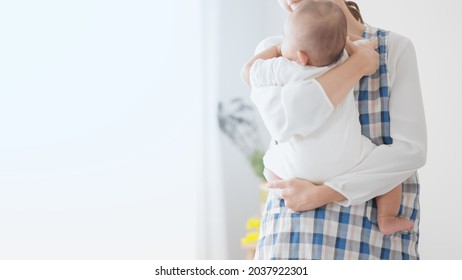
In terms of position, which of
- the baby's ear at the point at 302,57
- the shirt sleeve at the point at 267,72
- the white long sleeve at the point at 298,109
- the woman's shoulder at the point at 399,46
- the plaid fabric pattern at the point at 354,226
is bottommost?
the plaid fabric pattern at the point at 354,226

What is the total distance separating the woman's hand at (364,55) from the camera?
128 cm

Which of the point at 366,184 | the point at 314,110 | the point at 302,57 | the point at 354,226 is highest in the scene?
the point at 302,57

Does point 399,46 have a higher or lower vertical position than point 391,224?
higher

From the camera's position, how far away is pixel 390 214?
130cm

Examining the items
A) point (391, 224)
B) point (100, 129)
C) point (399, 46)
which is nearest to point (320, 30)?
point (399, 46)

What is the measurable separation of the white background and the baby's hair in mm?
1347

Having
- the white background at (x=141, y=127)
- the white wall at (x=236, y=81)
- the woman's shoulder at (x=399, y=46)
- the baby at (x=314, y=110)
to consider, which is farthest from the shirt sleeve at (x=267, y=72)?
the white wall at (x=236, y=81)

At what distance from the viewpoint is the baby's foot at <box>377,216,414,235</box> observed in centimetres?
129

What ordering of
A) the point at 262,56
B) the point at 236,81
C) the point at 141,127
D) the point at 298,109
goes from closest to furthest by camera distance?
the point at 298,109 < the point at 262,56 < the point at 141,127 < the point at 236,81

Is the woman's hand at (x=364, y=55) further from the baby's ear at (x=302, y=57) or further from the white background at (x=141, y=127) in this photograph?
the white background at (x=141, y=127)

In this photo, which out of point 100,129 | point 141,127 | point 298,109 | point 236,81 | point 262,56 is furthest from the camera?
point 236,81

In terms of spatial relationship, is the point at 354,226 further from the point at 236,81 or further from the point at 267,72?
the point at 236,81

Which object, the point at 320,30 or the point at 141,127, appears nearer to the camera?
the point at 320,30

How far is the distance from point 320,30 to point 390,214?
0.44 meters
